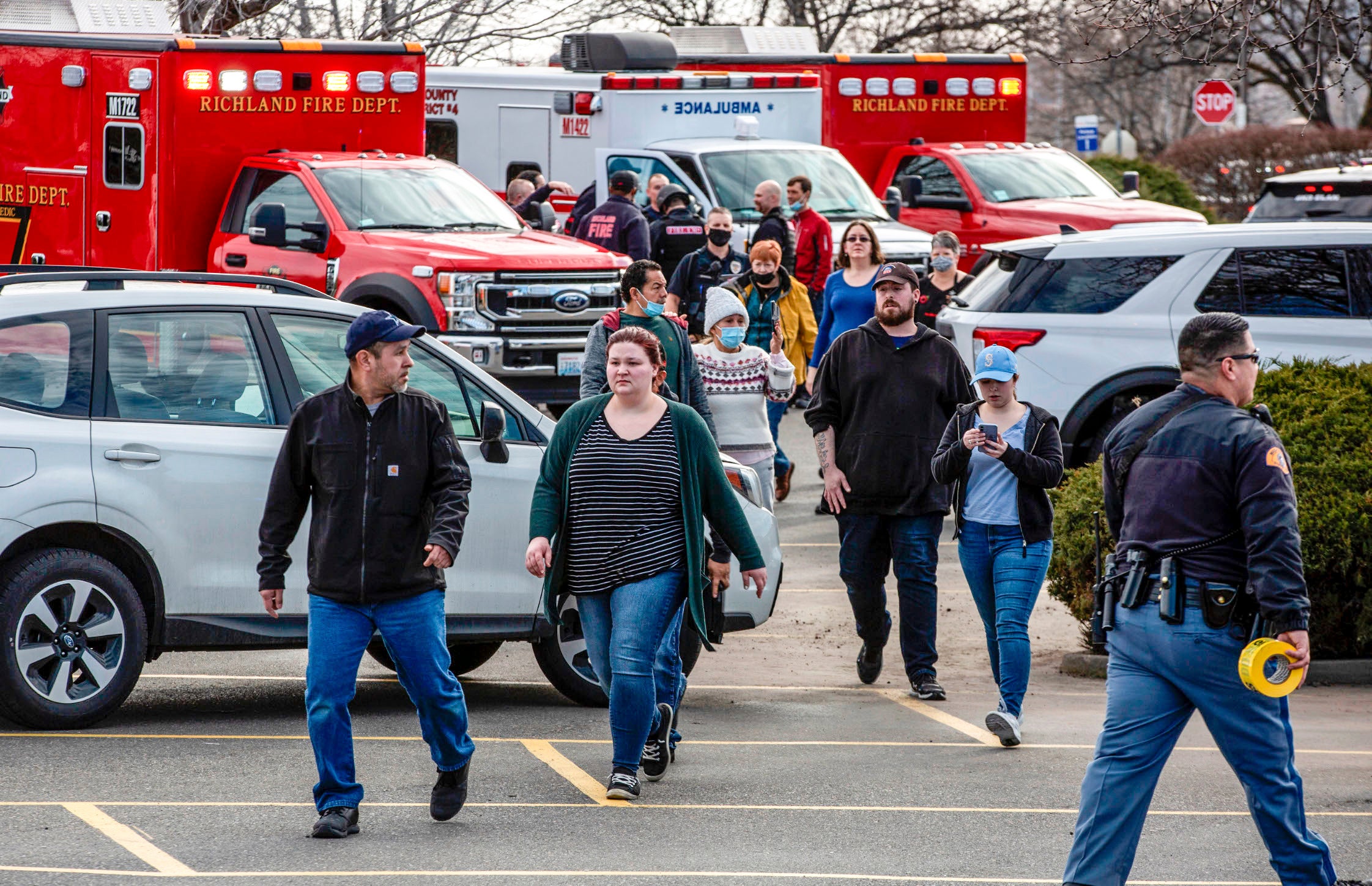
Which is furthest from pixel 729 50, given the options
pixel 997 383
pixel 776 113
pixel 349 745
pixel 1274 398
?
pixel 349 745

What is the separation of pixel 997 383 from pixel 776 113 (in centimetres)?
1241

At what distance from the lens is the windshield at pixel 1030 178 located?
19.5 m

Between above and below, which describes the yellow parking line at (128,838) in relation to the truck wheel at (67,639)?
below

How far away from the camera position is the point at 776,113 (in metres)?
19.7

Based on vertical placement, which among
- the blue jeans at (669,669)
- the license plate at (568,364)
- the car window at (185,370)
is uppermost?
the car window at (185,370)

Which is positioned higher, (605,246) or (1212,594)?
(605,246)

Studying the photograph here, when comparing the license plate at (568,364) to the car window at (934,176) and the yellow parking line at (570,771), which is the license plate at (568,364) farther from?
the car window at (934,176)

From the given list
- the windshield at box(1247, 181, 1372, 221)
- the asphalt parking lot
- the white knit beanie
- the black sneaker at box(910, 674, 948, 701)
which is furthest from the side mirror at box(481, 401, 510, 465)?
the windshield at box(1247, 181, 1372, 221)

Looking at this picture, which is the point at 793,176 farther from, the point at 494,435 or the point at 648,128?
the point at 494,435

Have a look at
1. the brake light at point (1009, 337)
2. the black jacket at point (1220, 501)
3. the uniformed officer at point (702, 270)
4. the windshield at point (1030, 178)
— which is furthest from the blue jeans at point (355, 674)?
the windshield at point (1030, 178)

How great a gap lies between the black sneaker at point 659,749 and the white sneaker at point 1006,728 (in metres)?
1.38

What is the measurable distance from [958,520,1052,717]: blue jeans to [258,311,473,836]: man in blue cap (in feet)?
8.10

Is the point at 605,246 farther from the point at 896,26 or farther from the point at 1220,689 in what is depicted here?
the point at 896,26

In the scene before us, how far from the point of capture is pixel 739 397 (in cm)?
963
